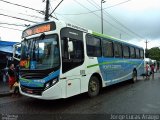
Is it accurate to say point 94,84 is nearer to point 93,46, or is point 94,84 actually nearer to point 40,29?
point 93,46

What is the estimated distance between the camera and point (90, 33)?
941cm

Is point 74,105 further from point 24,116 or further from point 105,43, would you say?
point 105,43

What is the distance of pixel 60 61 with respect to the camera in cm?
722

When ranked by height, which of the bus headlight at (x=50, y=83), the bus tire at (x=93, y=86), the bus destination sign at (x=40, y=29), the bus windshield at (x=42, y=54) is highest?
the bus destination sign at (x=40, y=29)

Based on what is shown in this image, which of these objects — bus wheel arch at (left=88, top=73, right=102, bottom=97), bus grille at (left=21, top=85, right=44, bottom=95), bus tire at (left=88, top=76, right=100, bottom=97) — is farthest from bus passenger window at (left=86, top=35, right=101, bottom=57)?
bus grille at (left=21, top=85, right=44, bottom=95)

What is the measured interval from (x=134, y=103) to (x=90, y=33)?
3715mm

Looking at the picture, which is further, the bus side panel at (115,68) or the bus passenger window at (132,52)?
the bus passenger window at (132,52)

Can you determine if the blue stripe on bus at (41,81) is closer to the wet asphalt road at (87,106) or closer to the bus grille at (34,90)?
the bus grille at (34,90)

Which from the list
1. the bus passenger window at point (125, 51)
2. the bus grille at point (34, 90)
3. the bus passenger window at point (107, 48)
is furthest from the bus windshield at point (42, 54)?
the bus passenger window at point (125, 51)

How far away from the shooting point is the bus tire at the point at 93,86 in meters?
9.20

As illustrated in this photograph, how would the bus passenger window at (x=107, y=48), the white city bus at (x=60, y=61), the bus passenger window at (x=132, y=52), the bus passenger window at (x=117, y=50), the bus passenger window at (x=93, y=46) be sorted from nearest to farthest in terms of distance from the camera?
the white city bus at (x=60, y=61), the bus passenger window at (x=93, y=46), the bus passenger window at (x=107, y=48), the bus passenger window at (x=117, y=50), the bus passenger window at (x=132, y=52)

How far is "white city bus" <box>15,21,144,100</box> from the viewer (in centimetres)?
716

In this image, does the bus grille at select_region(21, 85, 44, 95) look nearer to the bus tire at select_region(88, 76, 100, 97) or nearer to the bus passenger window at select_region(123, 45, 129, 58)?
the bus tire at select_region(88, 76, 100, 97)

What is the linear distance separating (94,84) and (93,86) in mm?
132
